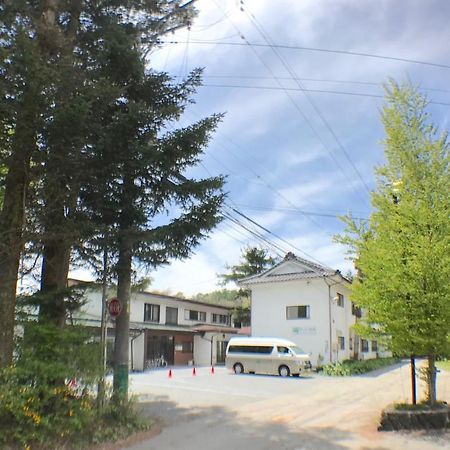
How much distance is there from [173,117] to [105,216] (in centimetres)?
274

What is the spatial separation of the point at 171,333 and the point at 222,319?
11.9 m

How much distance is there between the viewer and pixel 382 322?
10.3 metres

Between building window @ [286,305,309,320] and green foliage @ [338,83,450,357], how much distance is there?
20315 millimetres

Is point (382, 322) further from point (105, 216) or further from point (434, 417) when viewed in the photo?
point (105, 216)

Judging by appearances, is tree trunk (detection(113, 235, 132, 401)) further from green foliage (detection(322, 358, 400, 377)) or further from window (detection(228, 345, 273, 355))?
green foliage (detection(322, 358, 400, 377))

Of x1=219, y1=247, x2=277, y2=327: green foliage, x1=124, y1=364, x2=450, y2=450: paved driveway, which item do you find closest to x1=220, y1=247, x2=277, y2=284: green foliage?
x1=219, y1=247, x2=277, y2=327: green foliage

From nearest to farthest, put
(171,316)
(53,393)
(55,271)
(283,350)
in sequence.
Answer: (53,393) → (55,271) → (283,350) → (171,316)

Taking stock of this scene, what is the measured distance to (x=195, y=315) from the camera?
129 ft

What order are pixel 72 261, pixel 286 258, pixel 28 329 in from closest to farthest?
1. pixel 28 329
2. pixel 72 261
3. pixel 286 258

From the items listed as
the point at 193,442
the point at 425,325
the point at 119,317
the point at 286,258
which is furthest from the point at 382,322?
the point at 286,258

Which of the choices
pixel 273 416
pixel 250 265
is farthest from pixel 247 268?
pixel 273 416

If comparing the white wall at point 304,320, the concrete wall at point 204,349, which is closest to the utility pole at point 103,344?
the white wall at point 304,320

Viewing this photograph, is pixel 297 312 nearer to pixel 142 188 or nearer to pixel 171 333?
pixel 171 333

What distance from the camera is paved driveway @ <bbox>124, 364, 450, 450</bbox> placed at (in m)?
8.52
